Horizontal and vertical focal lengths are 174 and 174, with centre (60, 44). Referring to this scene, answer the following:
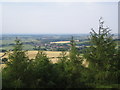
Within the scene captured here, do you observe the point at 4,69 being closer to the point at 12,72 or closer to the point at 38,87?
the point at 12,72

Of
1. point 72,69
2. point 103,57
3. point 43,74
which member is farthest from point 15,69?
point 103,57

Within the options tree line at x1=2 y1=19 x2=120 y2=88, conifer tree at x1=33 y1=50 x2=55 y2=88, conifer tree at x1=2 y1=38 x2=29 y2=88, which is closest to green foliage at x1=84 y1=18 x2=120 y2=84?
tree line at x1=2 y1=19 x2=120 y2=88

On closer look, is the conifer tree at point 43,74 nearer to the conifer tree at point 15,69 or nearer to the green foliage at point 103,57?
the conifer tree at point 15,69

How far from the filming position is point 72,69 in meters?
6.02

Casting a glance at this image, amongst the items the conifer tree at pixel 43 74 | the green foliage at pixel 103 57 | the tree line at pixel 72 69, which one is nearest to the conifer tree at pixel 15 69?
the tree line at pixel 72 69

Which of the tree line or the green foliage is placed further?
the green foliage

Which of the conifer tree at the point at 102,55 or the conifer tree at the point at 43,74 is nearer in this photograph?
the conifer tree at the point at 43,74

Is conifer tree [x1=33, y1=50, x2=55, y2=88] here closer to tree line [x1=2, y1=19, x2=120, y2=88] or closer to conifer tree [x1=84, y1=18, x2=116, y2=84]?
tree line [x1=2, y1=19, x2=120, y2=88]

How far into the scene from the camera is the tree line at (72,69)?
4629 millimetres

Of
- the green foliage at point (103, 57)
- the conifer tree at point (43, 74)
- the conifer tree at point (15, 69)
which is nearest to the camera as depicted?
the conifer tree at point (15, 69)

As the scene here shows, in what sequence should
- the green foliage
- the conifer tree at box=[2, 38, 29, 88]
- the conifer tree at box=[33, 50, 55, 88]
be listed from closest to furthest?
the conifer tree at box=[2, 38, 29, 88]
the conifer tree at box=[33, 50, 55, 88]
the green foliage

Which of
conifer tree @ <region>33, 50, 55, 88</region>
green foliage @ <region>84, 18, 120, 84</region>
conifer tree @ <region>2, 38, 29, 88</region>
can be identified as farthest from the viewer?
green foliage @ <region>84, 18, 120, 84</region>

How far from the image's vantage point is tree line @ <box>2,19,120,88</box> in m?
4.63

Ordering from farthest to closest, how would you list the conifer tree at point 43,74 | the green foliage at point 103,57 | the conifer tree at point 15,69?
the green foliage at point 103,57 < the conifer tree at point 43,74 < the conifer tree at point 15,69
